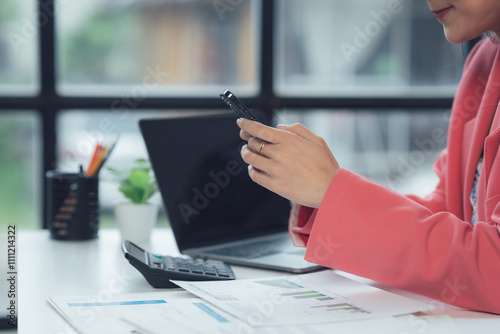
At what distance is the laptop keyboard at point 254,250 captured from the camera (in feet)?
3.67

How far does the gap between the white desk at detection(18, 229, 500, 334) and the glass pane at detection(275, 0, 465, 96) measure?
1077 mm

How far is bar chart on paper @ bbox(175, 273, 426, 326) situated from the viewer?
29.8 inches

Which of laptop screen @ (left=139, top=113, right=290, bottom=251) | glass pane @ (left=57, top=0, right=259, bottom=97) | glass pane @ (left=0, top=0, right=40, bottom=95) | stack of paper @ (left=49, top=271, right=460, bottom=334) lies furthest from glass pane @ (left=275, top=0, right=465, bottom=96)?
stack of paper @ (left=49, top=271, right=460, bottom=334)

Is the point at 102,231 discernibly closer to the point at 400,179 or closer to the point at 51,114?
the point at 51,114

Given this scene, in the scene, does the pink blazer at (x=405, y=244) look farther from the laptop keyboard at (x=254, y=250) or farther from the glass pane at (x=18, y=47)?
the glass pane at (x=18, y=47)

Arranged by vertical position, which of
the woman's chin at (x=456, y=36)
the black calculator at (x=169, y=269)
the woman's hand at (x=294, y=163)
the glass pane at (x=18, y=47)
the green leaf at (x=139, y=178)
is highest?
the glass pane at (x=18, y=47)

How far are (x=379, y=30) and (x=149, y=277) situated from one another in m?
1.70

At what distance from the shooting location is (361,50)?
2.32 meters

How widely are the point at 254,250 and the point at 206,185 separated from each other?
0.52 feet

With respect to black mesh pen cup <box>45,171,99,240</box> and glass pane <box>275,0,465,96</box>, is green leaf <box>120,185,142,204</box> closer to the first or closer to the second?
black mesh pen cup <box>45,171,99,240</box>

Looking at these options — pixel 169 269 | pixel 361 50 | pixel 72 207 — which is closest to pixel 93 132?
pixel 72 207

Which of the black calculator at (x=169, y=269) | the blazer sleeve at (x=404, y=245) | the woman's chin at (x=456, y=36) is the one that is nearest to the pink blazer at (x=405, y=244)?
the blazer sleeve at (x=404, y=245)

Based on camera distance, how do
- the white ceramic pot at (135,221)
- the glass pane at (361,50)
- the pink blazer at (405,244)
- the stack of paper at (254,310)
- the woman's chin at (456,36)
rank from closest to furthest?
the stack of paper at (254,310) → the pink blazer at (405,244) → the woman's chin at (456,36) → the white ceramic pot at (135,221) → the glass pane at (361,50)

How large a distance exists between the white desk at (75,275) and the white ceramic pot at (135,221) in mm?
24
